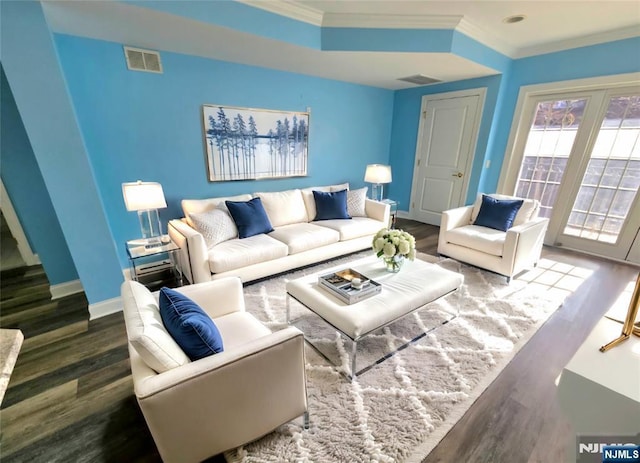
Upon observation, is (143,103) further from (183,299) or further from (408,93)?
(408,93)

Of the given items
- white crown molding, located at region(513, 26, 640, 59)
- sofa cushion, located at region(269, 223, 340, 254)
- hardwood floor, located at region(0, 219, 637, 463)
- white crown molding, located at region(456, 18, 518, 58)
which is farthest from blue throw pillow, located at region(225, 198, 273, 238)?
white crown molding, located at region(513, 26, 640, 59)

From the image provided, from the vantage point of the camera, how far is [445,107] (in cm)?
430

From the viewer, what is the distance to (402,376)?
169 cm

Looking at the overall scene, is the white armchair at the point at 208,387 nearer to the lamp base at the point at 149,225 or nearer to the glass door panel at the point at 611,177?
the lamp base at the point at 149,225

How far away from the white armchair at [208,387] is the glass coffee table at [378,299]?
46cm

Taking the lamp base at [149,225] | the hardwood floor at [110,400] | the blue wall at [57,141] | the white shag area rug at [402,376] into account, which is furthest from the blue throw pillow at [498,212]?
the blue wall at [57,141]

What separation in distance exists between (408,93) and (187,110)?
3660mm

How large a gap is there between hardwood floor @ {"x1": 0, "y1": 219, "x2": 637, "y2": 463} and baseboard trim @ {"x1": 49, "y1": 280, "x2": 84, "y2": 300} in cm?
15

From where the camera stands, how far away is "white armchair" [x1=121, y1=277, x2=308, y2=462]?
3.17 ft

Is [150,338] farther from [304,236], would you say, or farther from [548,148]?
[548,148]

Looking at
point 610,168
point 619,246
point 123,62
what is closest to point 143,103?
point 123,62

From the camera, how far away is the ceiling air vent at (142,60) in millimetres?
2539

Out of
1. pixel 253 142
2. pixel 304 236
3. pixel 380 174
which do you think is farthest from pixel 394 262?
pixel 253 142

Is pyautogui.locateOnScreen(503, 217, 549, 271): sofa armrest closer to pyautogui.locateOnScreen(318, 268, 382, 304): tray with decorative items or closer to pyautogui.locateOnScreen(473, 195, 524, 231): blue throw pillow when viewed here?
pyautogui.locateOnScreen(473, 195, 524, 231): blue throw pillow
